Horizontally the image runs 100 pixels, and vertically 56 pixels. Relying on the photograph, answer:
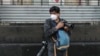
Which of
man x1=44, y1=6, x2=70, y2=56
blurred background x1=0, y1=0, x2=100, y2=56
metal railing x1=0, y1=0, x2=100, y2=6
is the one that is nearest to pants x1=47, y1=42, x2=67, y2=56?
man x1=44, y1=6, x2=70, y2=56

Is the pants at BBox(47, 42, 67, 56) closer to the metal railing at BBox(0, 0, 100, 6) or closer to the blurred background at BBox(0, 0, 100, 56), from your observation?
the blurred background at BBox(0, 0, 100, 56)

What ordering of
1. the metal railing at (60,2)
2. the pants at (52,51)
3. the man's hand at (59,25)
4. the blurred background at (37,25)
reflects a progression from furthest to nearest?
the metal railing at (60,2)
the blurred background at (37,25)
the pants at (52,51)
the man's hand at (59,25)

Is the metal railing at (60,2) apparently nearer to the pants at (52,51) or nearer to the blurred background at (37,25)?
the blurred background at (37,25)

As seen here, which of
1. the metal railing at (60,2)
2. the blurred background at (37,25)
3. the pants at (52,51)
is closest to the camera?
the pants at (52,51)

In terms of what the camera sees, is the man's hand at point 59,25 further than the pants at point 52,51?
No

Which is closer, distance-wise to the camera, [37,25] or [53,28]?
[53,28]

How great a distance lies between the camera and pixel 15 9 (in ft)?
33.7

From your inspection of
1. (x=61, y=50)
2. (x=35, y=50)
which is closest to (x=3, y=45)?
(x=35, y=50)

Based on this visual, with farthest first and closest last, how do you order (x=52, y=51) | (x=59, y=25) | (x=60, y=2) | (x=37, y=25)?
(x=60, y=2) → (x=37, y=25) → (x=52, y=51) → (x=59, y=25)

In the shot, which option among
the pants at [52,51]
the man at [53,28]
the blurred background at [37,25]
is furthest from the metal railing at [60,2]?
the pants at [52,51]

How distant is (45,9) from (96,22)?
5.23 ft

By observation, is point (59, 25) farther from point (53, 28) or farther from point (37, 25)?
point (37, 25)

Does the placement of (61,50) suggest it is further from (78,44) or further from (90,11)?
(90,11)

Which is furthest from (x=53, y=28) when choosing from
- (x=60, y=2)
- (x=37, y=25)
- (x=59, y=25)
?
(x=60, y=2)
